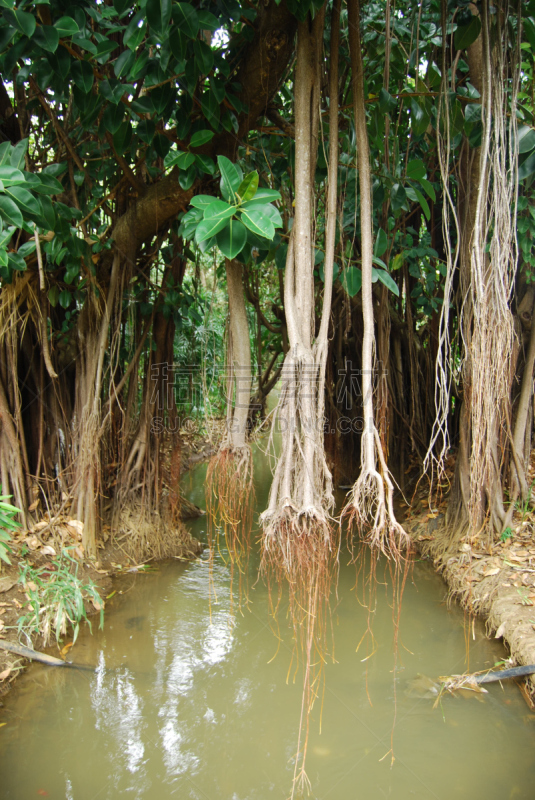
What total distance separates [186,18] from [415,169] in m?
1.03

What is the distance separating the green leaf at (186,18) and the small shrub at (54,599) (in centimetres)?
233

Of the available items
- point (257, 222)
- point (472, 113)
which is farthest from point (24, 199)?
point (472, 113)

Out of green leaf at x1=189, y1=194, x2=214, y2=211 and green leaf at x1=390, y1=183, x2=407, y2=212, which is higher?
green leaf at x1=390, y1=183, x2=407, y2=212

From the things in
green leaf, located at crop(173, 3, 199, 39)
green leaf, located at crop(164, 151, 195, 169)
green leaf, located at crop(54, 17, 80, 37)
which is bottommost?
green leaf, located at crop(164, 151, 195, 169)

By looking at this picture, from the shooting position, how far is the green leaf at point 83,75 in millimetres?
1823

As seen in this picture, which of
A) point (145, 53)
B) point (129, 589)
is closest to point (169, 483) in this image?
point (129, 589)

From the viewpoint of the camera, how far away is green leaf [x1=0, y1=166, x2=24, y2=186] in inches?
63.1

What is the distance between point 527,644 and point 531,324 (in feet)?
5.80

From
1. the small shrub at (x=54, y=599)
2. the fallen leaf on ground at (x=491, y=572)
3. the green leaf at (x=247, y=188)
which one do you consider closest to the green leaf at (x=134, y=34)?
the green leaf at (x=247, y=188)

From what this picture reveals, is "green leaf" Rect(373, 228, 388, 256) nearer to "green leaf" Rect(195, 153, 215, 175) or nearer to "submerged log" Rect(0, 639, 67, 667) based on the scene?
"green leaf" Rect(195, 153, 215, 175)

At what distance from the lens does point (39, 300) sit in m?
2.80

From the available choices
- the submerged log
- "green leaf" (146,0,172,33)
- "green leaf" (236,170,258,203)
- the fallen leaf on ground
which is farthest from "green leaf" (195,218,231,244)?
the fallen leaf on ground

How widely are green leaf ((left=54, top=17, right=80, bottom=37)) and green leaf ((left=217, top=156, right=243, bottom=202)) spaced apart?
Answer: 2.18 feet

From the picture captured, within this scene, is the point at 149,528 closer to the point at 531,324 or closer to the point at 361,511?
the point at 361,511
